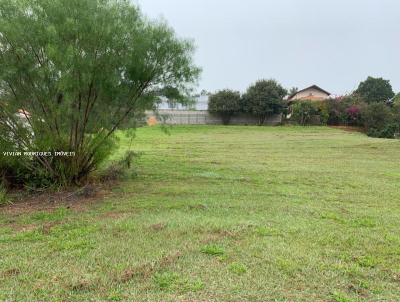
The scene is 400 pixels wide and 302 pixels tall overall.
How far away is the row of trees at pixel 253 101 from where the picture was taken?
36.2m

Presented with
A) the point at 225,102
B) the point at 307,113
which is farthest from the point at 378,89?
the point at 225,102

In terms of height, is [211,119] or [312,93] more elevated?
[312,93]

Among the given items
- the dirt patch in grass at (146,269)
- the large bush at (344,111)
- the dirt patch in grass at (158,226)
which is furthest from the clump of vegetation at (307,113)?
the dirt patch in grass at (146,269)

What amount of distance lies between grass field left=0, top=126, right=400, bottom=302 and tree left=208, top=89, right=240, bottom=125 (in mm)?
29172

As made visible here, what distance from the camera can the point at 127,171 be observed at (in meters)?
8.68

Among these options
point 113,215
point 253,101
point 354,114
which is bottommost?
point 113,215

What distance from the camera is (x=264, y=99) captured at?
36.0 meters

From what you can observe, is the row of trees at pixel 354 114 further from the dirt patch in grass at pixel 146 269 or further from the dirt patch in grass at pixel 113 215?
the dirt patch in grass at pixel 146 269

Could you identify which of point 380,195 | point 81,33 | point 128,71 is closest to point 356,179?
point 380,195

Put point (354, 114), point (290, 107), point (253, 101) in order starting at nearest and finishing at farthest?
point (354, 114) → point (253, 101) → point (290, 107)

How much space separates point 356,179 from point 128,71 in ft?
18.9

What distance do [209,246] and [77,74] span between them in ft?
11.6

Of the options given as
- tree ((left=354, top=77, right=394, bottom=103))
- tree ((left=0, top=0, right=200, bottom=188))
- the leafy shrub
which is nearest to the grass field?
tree ((left=0, top=0, right=200, bottom=188))

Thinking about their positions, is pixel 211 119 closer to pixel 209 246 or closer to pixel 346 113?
pixel 346 113
